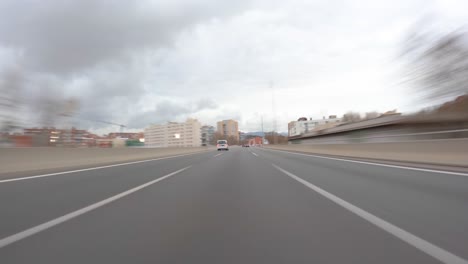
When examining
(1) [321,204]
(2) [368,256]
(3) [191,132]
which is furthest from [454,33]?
(3) [191,132]

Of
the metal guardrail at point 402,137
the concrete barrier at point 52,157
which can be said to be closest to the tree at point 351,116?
the metal guardrail at point 402,137

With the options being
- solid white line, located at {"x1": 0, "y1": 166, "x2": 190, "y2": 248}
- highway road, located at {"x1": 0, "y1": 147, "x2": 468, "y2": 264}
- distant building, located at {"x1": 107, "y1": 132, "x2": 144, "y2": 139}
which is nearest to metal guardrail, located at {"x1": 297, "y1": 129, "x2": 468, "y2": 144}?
highway road, located at {"x1": 0, "y1": 147, "x2": 468, "y2": 264}

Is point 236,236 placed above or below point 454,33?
Answer: below

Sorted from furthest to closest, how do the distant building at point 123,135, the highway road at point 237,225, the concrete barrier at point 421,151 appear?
the distant building at point 123,135
the concrete barrier at point 421,151
the highway road at point 237,225

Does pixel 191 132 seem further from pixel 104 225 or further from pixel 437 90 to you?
pixel 104 225

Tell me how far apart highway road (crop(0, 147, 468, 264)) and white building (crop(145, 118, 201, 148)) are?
125 metres

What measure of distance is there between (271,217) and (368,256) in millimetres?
1984

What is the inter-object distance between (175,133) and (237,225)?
129070 millimetres

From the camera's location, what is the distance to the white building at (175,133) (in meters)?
137

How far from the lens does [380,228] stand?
4383mm

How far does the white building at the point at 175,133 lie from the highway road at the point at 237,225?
125 metres

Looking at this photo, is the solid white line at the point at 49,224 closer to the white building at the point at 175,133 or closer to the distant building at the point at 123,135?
the distant building at the point at 123,135

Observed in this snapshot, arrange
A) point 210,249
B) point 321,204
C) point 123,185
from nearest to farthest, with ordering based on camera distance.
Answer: point 210,249, point 321,204, point 123,185

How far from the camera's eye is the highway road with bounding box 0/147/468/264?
349cm
